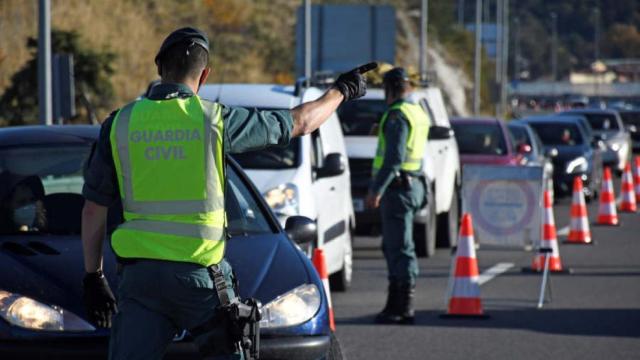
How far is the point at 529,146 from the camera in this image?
25500 mm

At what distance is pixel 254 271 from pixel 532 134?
19.5m

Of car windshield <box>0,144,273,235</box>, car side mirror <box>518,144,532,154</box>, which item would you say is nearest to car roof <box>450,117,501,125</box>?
car side mirror <box>518,144,532,154</box>

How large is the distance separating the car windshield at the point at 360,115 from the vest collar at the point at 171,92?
12.8 m

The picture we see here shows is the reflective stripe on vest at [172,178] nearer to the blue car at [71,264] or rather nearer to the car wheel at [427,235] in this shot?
the blue car at [71,264]

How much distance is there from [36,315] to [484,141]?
55.8 feet

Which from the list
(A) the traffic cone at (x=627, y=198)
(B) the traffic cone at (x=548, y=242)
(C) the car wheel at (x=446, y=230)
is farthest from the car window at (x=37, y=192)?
(A) the traffic cone at (x=627, y=198)

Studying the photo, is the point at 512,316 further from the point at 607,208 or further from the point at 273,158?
the point at 607,208

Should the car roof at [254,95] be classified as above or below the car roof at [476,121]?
above

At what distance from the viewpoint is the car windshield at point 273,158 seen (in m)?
13.1

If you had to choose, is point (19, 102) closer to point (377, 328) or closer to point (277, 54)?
point (377, 328)

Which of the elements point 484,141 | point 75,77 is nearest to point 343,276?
point 484,141

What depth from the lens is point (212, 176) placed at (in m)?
5.41

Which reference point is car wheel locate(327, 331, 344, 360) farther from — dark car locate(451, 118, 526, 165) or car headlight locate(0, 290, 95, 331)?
dark car locate(451, 118, 526, 165)

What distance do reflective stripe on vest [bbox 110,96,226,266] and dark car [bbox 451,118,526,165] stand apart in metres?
17.4
